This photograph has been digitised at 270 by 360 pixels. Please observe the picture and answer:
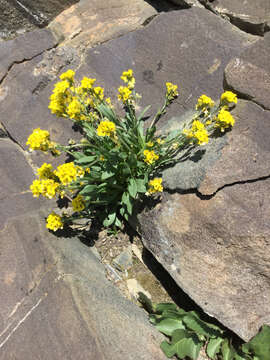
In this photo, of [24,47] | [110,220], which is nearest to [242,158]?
[110,220]

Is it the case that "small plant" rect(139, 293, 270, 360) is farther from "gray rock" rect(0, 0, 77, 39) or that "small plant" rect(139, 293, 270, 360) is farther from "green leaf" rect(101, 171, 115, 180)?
"gray rock" rect(0, 0, 77, 39)

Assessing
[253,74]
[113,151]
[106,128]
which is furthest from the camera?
[253,74]

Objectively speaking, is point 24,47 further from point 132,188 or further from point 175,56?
point 132,188

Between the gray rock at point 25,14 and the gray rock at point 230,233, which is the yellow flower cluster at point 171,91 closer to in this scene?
the gray rock at point 230,233

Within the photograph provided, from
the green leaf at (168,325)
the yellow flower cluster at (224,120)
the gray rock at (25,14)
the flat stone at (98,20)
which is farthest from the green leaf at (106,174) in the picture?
the gray rock at (25,14)

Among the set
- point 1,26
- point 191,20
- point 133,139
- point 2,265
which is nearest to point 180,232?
point 133,139

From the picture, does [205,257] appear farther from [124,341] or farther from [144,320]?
[124,341]
